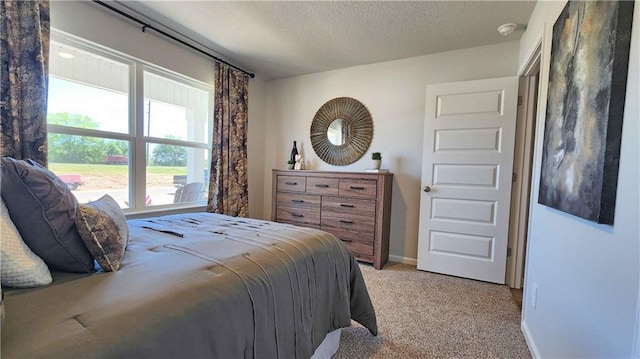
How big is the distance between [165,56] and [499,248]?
375cm

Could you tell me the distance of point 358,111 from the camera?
3.38 metres

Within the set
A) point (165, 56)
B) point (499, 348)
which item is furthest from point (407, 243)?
point (165, 56)

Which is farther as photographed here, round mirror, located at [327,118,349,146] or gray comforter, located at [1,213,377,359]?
round mirror, located at [327,118,349,146]

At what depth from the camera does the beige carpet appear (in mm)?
1614

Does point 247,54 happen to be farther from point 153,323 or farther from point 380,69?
point 153,323

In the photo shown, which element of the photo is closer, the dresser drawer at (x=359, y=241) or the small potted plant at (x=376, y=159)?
the dresser drawer at (x=359, y=241)

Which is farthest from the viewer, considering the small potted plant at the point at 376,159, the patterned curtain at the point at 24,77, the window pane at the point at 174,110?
the small potted plant at the point at 376,159

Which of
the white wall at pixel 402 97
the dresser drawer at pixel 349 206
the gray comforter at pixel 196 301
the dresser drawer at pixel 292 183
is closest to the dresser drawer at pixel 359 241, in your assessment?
the dresser drawer at pixel 349 206

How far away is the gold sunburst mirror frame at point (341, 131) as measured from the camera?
132 inches

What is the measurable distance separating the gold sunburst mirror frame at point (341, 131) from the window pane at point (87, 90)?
211 centimetres

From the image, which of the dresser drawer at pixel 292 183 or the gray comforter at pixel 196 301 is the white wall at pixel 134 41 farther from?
the gray comforter at pixel 196 301

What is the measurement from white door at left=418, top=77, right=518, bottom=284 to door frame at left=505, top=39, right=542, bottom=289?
0.09m

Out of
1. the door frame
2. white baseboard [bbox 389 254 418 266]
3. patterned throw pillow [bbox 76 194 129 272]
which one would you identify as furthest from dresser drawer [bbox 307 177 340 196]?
patterned throw pillow [bbox 76 194 129 272]

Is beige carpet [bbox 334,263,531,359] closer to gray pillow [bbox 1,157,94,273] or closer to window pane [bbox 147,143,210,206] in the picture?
gray pillow [bbox 1,157,94,273]
